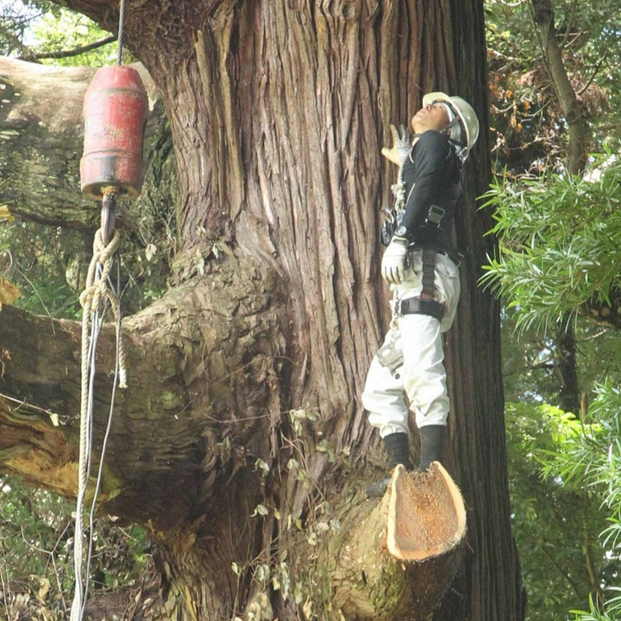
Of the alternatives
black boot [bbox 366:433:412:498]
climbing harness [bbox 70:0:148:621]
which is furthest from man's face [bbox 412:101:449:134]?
black boot [bbox 366:433:412:498]

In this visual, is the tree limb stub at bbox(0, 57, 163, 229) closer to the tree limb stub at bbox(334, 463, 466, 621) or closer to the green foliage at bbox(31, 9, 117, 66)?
the green foliage at bbox(31, 9, 117, 66)

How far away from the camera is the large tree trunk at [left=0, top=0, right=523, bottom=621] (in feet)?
14.2

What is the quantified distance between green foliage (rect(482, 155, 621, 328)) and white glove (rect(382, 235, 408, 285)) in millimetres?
624

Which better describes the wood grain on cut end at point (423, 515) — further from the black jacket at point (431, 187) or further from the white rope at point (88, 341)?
the white rope at point (88, 341)

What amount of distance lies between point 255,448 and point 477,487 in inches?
39.0

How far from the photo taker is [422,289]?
414 cm

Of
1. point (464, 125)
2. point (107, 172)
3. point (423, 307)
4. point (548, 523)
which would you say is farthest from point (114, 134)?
point (548, 523)

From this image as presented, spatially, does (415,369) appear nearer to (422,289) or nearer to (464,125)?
(422,289)

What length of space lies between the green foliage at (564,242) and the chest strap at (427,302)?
0.61 meters

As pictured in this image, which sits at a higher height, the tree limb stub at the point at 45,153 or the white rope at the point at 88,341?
the tree limb stub at the point at 45,153

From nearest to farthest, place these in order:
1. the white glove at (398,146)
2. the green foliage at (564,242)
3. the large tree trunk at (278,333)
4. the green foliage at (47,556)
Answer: the green foliage at (564,242) → the large tree trunk at (278,333) → the white glove at (398,146) → the green foliage at (47,556)

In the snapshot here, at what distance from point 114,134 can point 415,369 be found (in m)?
1.43

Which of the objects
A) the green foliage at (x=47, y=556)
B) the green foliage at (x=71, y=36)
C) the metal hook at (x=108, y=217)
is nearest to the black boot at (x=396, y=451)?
the metal hook at (x=108, y=217)

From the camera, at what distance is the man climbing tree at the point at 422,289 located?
402cm
